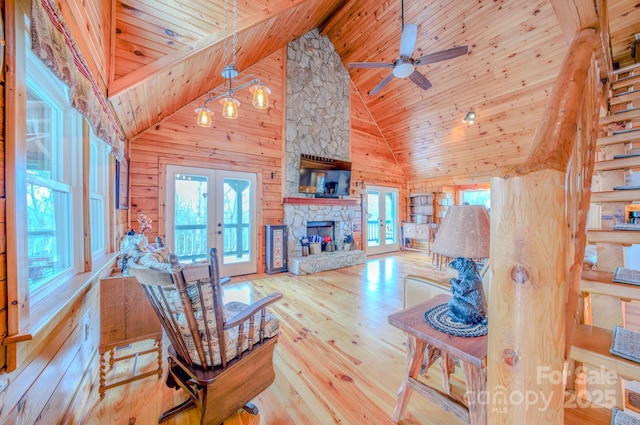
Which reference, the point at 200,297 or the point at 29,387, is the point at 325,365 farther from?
the point at 29,387

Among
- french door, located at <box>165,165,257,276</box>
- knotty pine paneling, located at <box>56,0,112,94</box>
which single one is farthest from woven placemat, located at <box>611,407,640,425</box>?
french door, located at <box>165,165,257,276</box>

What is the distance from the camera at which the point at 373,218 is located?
732 centimetres

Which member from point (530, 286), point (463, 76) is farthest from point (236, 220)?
point (463, 76)

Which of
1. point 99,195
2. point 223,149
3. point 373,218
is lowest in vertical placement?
point 373,218

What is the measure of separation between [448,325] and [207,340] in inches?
50.5

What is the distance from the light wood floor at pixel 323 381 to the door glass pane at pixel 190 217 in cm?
202

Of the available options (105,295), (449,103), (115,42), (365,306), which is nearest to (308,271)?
(365,306)

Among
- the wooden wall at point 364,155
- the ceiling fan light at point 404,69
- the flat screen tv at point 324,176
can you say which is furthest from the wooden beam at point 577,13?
the wooden wall at point 364,155

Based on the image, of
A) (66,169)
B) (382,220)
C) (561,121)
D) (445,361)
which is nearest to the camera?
(561,121)

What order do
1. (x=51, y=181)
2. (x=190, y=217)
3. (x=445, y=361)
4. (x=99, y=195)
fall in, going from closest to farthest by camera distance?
(x=51, y=181) → (x=445, y=361) → (x=99, y=195) → (x=190, y=217)

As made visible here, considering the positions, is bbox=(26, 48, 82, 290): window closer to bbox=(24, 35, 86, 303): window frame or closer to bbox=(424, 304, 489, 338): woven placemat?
bbox=(24, 35, 86, 303): window frame

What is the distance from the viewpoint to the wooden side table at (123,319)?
70.2 inches

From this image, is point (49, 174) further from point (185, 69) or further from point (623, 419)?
point (623, 419)

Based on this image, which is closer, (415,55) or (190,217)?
(190,217)
